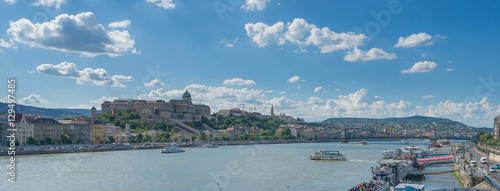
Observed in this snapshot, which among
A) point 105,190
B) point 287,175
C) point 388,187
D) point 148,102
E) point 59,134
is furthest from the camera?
point 148,102

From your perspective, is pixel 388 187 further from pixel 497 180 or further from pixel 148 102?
pixel 148 102

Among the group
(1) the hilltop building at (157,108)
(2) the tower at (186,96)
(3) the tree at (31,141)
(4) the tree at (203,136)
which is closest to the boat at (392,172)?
(3) the tree at (31,141)

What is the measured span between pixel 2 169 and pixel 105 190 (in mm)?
15076

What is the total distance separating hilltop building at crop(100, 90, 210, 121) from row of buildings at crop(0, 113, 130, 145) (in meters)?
30.4

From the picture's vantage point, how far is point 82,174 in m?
35.5

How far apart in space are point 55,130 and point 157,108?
2054 inches

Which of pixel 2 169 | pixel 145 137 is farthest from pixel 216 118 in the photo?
pixel 2 169

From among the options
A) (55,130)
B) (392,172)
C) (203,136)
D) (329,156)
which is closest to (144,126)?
(203,136)

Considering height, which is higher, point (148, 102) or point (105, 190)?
point (148, 102)

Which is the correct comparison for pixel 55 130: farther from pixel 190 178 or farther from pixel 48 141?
pixel 190 178

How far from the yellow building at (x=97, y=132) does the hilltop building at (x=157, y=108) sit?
110ft

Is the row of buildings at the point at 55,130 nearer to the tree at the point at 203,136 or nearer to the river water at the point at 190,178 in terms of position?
the tree at the point at 203,136

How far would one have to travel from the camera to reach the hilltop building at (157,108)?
403ft

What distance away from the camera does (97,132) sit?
272ft
